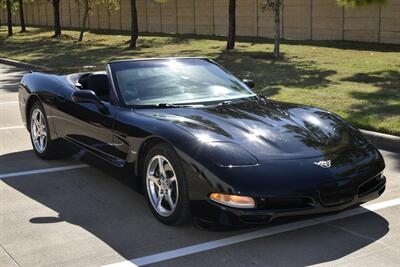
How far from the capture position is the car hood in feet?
14.2

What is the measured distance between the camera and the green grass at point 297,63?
951cm

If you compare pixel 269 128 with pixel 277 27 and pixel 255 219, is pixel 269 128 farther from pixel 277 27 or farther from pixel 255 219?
pixel 277 27

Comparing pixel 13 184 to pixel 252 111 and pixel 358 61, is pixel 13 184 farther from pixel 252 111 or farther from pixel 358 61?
pixel 358 61

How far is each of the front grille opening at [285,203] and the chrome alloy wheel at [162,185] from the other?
2.40 ft

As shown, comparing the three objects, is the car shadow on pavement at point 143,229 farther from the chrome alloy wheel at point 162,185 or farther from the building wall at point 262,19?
the building wall at point 262,19

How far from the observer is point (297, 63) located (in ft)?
51.2

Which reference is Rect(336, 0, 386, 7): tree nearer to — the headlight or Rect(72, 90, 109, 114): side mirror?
Rect(72, 90, 109, 114): side mirror

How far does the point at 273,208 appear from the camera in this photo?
4.00 m

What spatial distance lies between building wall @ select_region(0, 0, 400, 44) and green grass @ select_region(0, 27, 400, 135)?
1.00m

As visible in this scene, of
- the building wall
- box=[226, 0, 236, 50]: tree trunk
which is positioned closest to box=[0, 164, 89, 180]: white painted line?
box=[226, 0, 236, 50]: tree trunk

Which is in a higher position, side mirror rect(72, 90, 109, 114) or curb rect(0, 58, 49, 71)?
side mirror rect(72, 90, 109, 114)

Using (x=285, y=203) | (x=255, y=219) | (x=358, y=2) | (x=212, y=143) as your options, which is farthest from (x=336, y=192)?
(x=358, y=2)

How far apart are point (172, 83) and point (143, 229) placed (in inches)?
64.1

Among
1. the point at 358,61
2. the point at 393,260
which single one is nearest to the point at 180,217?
the point at 393,260
